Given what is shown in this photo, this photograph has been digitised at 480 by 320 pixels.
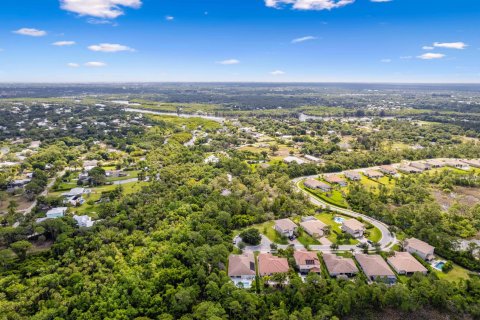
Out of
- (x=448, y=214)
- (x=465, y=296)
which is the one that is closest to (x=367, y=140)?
(x=448, y=214)

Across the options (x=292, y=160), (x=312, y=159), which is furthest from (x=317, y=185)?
(x=312, y=159)

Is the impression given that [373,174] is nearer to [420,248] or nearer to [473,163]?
[473,163]

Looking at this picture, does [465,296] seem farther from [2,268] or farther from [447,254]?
[2,268]

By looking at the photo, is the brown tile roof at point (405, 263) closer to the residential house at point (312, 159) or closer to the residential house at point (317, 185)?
the residential house at point (317, 185)

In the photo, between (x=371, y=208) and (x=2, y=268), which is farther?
(x=371, y=208)

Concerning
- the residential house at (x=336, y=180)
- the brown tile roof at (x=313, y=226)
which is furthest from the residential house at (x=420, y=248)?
the residential house at (x=336, y=180)

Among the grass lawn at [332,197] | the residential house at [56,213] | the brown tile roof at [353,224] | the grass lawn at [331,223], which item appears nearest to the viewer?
the grass lawn at [331,223]
